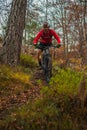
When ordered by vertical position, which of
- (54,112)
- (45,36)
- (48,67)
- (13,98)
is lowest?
(13,98)

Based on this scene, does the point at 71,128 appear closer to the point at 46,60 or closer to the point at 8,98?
the point at 8,98

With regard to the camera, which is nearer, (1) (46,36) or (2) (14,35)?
(1) (46,36)

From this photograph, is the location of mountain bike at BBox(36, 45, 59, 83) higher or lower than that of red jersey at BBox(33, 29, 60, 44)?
lower

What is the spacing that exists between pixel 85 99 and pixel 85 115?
28 cm

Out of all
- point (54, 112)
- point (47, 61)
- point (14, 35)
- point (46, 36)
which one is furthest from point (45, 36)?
point (54, 112)

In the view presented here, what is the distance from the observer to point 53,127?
16.7 ft

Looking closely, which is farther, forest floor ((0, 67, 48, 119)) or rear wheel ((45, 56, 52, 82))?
rear wheel ((45, 56, 52, 82))

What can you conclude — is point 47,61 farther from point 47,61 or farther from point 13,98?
point 13,98

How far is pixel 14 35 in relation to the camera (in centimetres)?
1029

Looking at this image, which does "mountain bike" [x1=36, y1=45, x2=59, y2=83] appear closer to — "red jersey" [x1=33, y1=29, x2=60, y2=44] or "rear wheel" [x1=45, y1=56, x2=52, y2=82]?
"rear wheel" [x1=45, y1=56, x2=52, y2=82]

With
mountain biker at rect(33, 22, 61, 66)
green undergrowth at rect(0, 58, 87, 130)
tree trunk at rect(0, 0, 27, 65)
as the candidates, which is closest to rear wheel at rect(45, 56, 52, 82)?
mountain biker at rect(33, 22, 61, 66)

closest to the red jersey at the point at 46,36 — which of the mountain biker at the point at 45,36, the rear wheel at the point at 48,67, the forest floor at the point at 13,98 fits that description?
the mountain biker at the point at 45,36

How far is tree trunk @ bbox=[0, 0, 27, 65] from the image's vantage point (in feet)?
32.8

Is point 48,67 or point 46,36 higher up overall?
point 46,36
